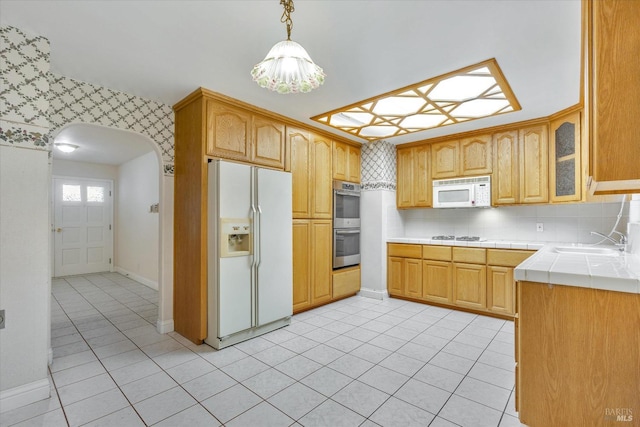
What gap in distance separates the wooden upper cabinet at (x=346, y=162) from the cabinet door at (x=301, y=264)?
0.98m

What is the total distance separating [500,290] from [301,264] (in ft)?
7.84

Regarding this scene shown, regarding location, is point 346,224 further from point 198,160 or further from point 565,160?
point 565,160

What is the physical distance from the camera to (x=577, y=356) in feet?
4.70

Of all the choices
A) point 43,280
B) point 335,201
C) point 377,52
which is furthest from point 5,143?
point 335,201

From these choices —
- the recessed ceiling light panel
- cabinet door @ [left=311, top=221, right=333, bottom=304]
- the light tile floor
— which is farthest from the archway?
the recessed ceiling light panel

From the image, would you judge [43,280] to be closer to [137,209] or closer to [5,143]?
[5,143]

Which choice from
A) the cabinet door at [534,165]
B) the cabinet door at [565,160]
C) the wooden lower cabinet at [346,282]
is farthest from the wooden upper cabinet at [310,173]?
the cabinet door at [565,160]

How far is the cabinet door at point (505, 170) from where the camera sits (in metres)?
3.72

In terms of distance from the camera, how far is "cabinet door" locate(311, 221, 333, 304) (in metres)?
3.89

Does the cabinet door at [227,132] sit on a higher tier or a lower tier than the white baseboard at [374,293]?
higher

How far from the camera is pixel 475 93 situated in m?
2.83

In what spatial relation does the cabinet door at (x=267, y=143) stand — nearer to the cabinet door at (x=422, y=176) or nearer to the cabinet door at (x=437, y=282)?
the cabinet door at (x=422, y=176)

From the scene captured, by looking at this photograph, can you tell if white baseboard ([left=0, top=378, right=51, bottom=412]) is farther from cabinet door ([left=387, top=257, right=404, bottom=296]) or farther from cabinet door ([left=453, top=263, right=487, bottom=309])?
cabinet door ([left=453, top=263, right=487, bottom=309])

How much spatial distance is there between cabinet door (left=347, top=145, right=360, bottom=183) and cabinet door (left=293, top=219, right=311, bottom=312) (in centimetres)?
118
